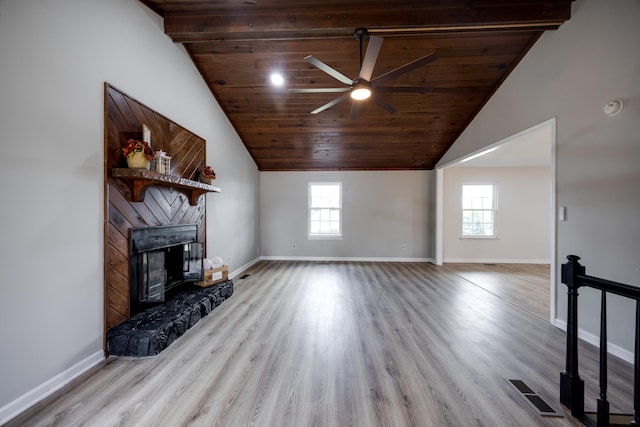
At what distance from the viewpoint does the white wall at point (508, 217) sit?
6316mm

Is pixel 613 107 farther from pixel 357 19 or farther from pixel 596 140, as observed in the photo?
pixel 357 19

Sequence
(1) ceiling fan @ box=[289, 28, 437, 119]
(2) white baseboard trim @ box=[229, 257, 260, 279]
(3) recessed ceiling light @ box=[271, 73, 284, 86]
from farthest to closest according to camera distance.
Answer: (2) white baseboard trim @ box=[229, 257, 260, 279] → (3) recessed ceiling light @ box=[271, 73, 284, 86] → (1) ceiling fan @ box=[289, 28, 437, 119]

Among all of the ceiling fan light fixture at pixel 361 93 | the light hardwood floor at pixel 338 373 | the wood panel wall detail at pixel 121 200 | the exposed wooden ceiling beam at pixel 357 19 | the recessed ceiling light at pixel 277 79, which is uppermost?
the exposed wooden ceiling beam at pixel 357 19

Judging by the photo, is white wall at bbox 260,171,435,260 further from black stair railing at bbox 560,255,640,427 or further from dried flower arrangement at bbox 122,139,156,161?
black stair railing at bbox 560,255,640,427

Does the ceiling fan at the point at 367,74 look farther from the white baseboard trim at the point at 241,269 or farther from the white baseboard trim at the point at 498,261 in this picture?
the white baseboard trim at the point at 498,261

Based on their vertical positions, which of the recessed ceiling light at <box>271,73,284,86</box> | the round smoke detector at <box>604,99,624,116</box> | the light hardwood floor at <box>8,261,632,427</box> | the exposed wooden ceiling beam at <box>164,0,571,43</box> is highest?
the exposed wooden ceiling beam at <box>164,0,571,43</box>

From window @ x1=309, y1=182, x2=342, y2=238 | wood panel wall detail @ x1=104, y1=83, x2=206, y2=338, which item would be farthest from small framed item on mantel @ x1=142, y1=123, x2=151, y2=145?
window @ x1=309, y1=182, x2=342, y2=238

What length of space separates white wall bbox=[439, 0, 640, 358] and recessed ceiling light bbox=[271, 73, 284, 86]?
3.47 m

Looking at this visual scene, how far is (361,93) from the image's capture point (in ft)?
9.07

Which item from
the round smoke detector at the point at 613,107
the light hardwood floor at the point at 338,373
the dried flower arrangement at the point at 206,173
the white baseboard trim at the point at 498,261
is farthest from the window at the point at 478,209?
the dried flower arrangement at the point at 206,173

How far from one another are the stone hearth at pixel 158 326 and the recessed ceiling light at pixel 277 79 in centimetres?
332

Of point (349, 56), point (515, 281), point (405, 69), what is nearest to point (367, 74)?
point (405, 69)

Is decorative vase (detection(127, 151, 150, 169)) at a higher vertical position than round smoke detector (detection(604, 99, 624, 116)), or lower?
lower

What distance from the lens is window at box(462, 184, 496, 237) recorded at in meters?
6.48
